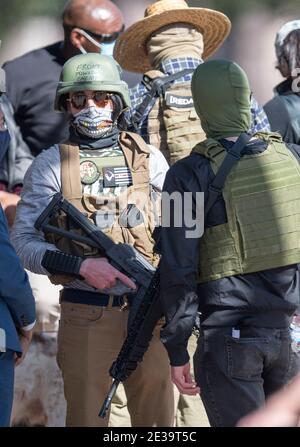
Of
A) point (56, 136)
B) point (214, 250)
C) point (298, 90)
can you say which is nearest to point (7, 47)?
point (56, 136)

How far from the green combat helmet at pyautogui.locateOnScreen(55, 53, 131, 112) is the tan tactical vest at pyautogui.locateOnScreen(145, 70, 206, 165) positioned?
0.44 m

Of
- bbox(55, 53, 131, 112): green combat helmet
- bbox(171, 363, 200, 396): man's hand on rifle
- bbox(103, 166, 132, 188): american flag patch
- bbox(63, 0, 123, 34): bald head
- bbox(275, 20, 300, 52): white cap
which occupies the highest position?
bbox(63, 0, 123, 34): bald head

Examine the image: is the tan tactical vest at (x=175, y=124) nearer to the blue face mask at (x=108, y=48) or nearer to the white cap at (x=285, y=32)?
the white cap at (x=285, y=32)

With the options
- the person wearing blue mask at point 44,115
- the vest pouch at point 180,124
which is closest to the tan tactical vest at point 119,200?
the vest pouch at point 180,124

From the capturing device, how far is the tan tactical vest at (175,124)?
5031 mm

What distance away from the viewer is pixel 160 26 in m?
5.43

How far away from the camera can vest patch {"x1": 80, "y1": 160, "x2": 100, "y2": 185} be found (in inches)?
175

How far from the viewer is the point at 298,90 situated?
5383mm

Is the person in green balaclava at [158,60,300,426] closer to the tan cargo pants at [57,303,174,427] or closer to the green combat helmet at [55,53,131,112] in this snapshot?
the tan cargo pants at [57,303,174,427]

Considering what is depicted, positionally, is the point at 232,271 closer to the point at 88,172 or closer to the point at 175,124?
the point at 88,172

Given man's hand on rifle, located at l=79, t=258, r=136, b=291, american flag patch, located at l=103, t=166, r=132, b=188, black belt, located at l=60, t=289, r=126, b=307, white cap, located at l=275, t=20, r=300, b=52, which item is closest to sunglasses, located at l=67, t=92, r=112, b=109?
american flag patch, located at l=103, t=166, r=132, b=188

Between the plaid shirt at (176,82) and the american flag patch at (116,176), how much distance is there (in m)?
0.63

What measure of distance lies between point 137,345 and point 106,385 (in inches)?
13.8

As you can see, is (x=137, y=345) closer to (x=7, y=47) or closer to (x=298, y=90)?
(x=298, y=90)
